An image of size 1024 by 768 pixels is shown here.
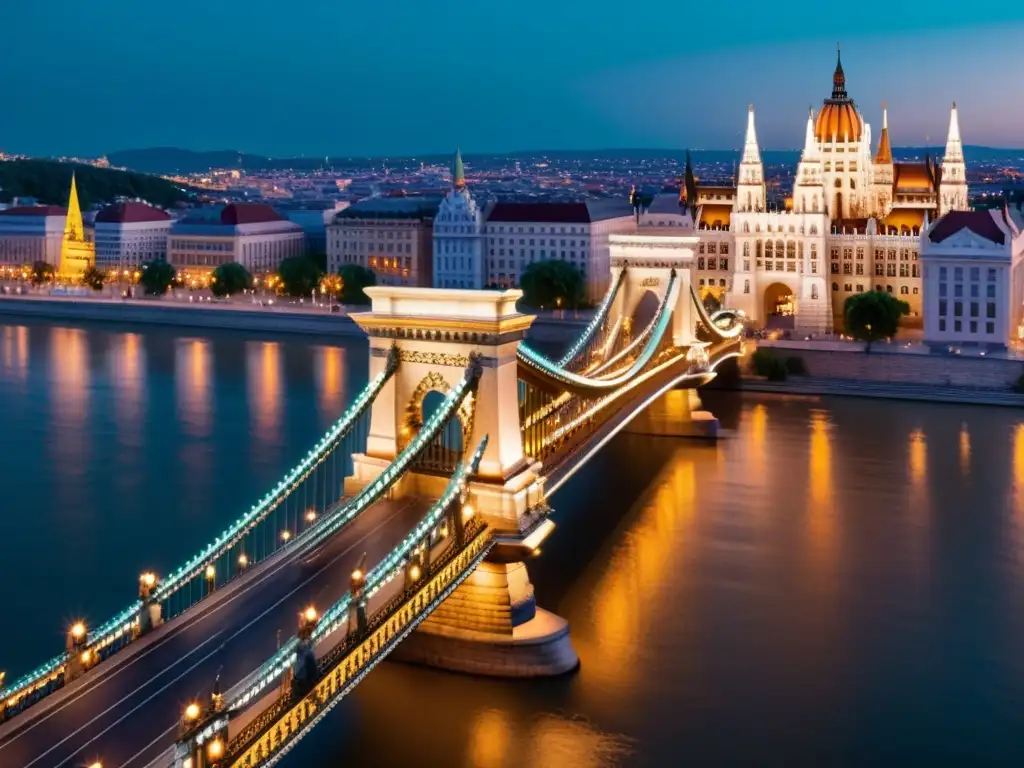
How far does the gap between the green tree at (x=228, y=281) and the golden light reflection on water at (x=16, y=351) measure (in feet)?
19.0

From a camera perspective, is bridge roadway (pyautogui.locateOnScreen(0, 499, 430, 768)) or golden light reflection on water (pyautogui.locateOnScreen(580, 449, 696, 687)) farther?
golden light reflection on water (pyautogui.locateOnScreen(580, 449, 696, 687))

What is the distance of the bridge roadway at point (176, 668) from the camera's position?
6.42 m

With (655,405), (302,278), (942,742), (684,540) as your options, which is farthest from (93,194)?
(942,742)

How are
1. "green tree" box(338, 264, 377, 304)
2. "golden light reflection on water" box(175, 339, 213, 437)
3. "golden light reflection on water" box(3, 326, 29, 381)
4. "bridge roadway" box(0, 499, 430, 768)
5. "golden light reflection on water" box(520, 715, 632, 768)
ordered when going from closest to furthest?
1. "bridge roadway" box(0, 499, 430, 768)
2. "golden light reflection on water" box(520, 715, 632, 768)
3. "golden light reflection on water" box(175, 339, 213, 437)
4. "golden light reflection on water" box(3, 326, 29, 381)
5. "green tree" box(338, 264, 377, 304)

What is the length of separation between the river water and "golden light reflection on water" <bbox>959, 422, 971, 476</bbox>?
0.07m

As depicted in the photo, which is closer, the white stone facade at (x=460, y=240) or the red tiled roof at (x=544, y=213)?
the red tiled roof at (x=544, y=213)

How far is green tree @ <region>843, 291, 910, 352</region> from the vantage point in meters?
25.6

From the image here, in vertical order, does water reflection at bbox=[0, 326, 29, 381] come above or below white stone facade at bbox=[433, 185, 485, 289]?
below

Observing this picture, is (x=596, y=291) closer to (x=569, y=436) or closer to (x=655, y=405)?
(x=655, y=405)

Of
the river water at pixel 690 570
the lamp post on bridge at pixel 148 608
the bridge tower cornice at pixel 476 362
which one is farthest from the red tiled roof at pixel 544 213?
the lamp post on bridge at pixel 148 608

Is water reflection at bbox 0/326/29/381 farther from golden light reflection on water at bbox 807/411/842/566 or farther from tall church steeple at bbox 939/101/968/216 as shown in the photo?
tall church steeple at bbox 939/101/968/216

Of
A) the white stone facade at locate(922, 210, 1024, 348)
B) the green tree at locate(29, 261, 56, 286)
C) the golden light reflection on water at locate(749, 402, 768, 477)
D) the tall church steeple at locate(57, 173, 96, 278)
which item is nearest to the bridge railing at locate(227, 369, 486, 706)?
the golden light reflection on water at locate(749, 402, 768, 477)

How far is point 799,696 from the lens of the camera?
30.9 feet

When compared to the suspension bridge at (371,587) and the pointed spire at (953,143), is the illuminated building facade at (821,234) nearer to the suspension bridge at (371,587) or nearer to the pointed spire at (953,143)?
the pointed spire at (953,143)
